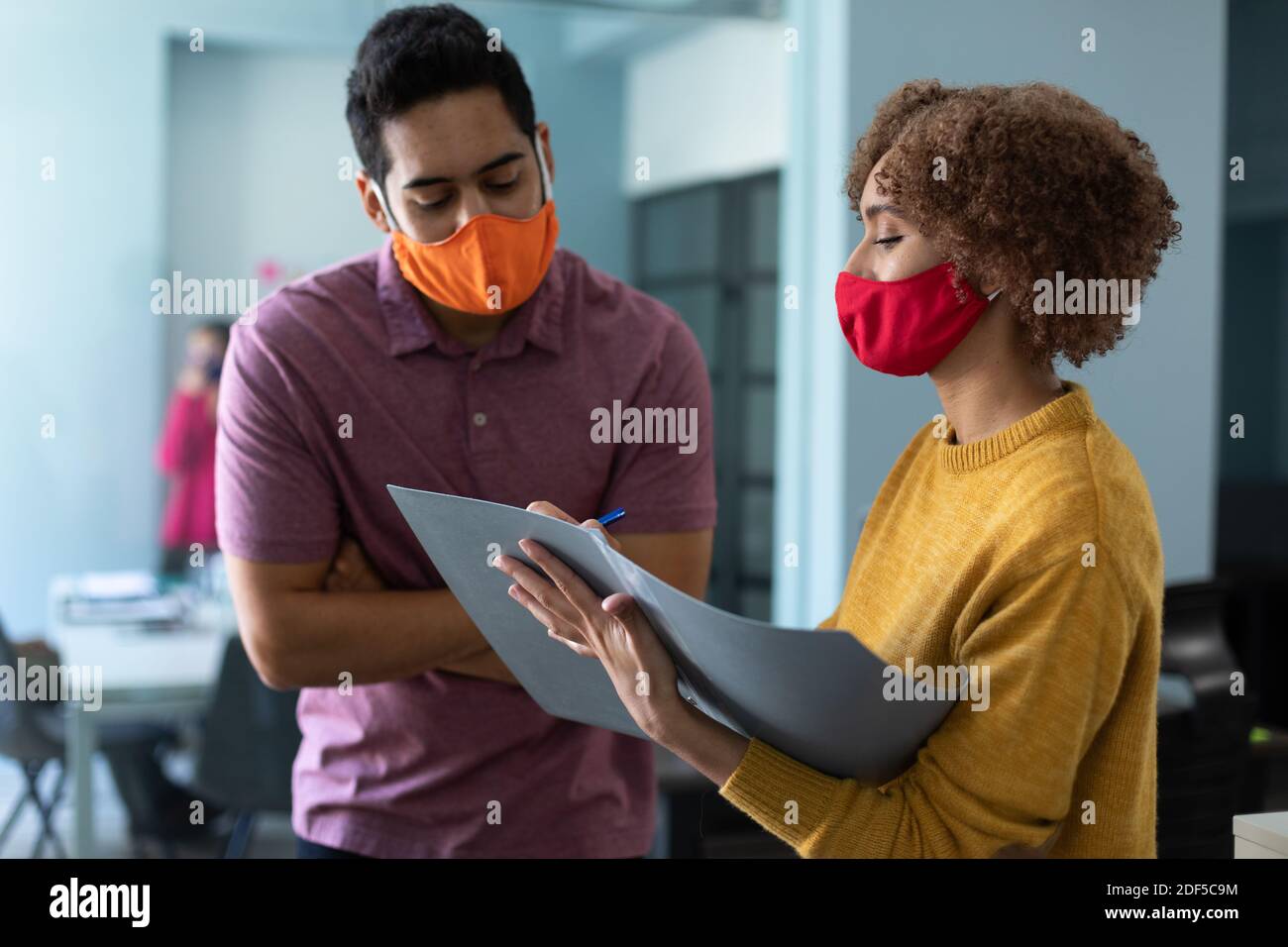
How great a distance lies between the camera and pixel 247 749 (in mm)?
2785

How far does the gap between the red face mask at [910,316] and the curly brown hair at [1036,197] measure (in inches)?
0.9

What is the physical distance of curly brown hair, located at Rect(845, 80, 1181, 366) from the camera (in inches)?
38.3

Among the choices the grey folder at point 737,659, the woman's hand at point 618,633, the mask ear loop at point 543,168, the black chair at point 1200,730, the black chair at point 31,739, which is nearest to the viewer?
the grey folder at point 737,659

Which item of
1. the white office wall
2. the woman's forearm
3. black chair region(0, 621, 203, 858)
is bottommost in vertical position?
black chair region(0, 621, 203, 858)

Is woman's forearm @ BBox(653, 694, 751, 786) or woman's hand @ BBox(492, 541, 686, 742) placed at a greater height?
woman's hand @ BBox(492, 541, 686, 742)

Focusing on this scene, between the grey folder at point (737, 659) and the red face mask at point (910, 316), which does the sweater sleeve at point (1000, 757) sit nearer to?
the grey folder at point (737, 659)

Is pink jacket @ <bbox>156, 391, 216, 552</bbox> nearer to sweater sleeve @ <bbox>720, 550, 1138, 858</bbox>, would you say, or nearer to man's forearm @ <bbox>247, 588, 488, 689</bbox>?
man's forearm @ <bbox>247, 588, 488, 689</bbox>

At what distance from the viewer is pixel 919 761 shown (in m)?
0.97

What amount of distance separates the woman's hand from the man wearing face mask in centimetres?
30

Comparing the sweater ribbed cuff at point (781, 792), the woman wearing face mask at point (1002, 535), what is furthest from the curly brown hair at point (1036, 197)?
the sweater ribbed cuff at point (781, 792)

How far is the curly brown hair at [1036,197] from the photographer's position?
972mm

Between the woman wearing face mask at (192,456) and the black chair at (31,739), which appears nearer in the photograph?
the black chair at (31,739)

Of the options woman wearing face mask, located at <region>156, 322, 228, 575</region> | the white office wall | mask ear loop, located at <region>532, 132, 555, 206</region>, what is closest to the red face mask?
mask ear loop, located at <region>532, 132, 555, 206</region>

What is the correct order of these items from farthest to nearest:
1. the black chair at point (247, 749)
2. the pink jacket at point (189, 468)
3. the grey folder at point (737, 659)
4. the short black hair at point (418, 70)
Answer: the pink jacket at point (189, 468), the black chair at point (247, 749), the short black hair at point (418, 70), the grey folder at point (737, 659)
